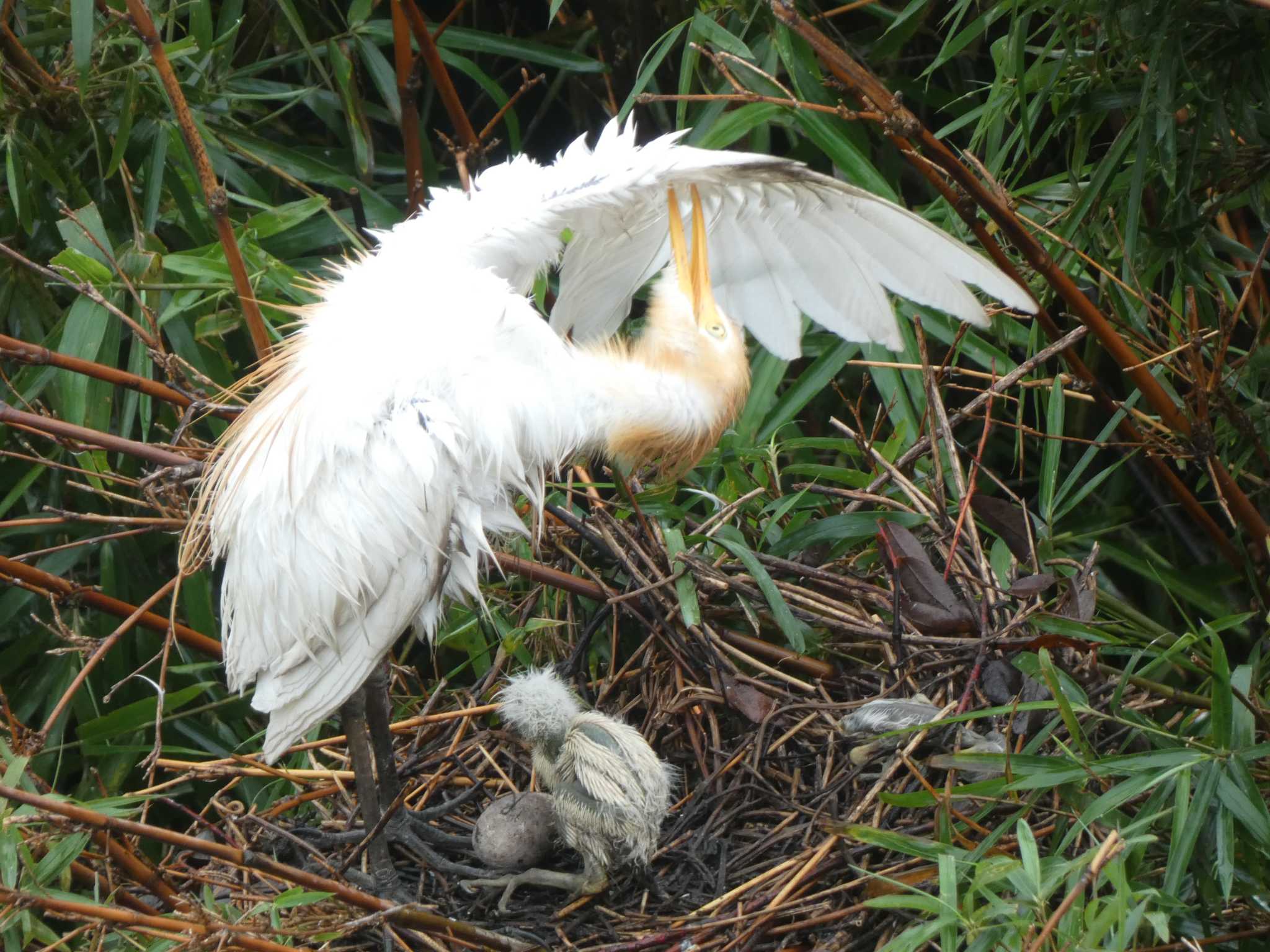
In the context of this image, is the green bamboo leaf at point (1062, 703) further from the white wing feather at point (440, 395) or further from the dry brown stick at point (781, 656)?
the dry brown stick at point (781, 656)

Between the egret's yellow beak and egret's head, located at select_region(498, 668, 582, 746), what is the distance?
577mm

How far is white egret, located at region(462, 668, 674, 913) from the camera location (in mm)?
1680

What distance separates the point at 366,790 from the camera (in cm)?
182

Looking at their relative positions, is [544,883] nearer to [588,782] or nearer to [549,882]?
[549,882]

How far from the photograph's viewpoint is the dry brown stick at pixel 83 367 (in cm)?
155

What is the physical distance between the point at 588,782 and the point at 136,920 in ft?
2.09

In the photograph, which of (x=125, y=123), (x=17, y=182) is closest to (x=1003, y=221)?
(x=125, y=123)

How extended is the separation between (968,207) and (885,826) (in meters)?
0.81

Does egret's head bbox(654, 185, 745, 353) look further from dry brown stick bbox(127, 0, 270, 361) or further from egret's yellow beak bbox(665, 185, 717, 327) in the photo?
dry brown stick bbox(127, 0, 270, 361)

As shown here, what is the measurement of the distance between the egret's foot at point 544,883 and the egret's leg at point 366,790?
11 centimetres

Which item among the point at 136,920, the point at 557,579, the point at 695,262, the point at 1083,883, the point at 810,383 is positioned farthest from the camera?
the point at 810,383

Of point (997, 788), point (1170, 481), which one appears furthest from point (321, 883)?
point (1170, 481)

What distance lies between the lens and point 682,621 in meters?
1.90

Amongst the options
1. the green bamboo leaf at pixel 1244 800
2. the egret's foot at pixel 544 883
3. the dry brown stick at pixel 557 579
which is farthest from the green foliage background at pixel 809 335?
the egret's foot at pixel 544 883
